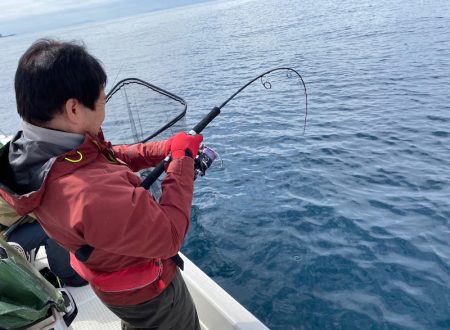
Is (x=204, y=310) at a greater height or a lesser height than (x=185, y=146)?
lesser

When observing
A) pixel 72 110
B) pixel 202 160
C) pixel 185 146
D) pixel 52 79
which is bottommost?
pixel 202 160

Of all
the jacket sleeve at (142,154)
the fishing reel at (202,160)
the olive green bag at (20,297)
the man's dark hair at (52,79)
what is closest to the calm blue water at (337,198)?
the man's dark hair at (52,79)

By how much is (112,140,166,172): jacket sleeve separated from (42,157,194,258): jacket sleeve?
2.31 ft

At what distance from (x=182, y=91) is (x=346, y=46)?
24.1 feet

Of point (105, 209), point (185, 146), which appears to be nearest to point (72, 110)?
point (105, 209)

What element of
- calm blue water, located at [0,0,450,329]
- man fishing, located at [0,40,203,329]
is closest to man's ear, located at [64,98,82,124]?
man fishing, located at [0,40,203,329]

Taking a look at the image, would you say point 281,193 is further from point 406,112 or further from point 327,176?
point 406,112

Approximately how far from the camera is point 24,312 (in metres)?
1.79

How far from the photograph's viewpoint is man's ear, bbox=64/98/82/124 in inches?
62.8

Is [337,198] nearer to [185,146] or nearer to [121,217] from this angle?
[185,146]

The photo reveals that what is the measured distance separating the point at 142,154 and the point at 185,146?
1.84ft

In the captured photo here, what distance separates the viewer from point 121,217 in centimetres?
152

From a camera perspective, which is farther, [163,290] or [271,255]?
[271,255]

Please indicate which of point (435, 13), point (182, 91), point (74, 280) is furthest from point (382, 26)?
point (74, 280)
